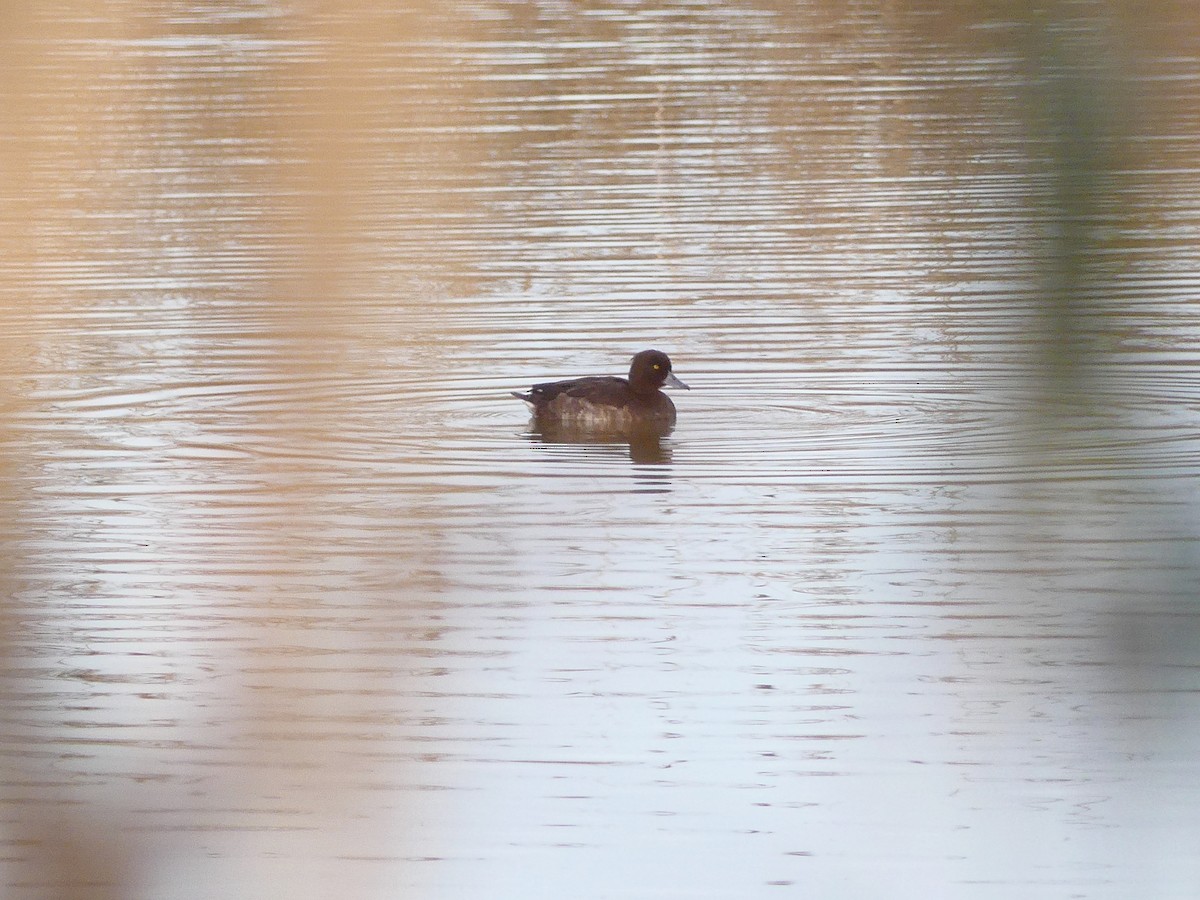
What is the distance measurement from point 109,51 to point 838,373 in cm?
901

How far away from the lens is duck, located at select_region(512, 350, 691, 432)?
1004 centimetres

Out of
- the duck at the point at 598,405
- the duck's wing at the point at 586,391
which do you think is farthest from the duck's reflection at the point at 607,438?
the duck's wing at the point at 586,391

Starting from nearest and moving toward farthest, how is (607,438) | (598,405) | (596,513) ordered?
(596,513) < (598,405) < (607,438)

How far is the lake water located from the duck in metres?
0.16

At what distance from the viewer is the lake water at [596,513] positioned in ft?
4.24

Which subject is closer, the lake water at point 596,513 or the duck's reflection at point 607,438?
the lake water at point 596,513

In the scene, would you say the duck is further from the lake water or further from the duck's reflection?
the lake water

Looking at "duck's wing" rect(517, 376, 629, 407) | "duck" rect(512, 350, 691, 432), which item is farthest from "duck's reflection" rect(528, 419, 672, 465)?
"duck's wing" rect(517, 376, 629, 407)

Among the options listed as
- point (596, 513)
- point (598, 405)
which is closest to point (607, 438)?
point (598, 405)

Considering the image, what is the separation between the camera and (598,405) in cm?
1007

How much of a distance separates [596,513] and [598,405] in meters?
1.65

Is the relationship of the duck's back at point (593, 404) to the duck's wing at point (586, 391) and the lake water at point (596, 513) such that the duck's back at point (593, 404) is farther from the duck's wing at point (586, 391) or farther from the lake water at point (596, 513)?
the lake water at point (596, 513)

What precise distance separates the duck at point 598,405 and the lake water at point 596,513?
16 centimetres

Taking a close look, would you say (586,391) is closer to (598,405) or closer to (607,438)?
(598,405)
